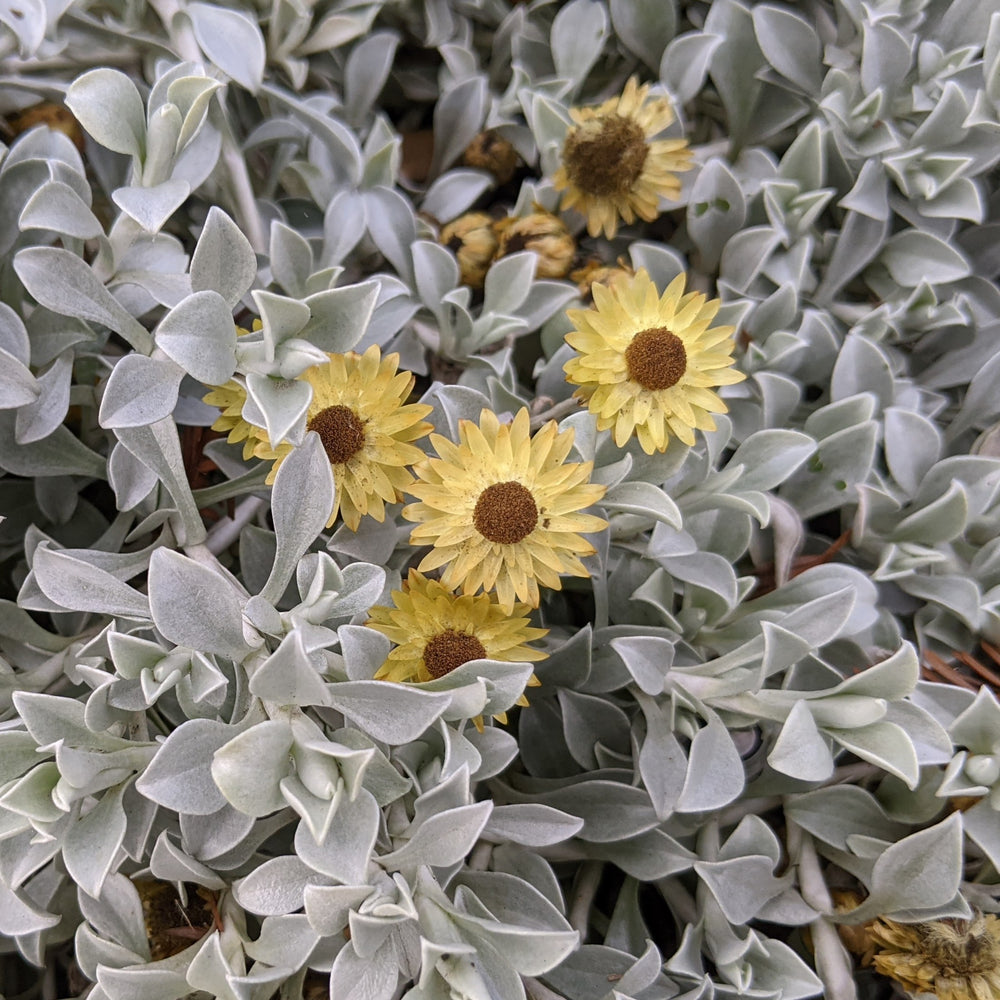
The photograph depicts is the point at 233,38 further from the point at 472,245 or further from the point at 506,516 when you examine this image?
the point at 506,516

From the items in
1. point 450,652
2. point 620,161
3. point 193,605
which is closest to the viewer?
point 193,605

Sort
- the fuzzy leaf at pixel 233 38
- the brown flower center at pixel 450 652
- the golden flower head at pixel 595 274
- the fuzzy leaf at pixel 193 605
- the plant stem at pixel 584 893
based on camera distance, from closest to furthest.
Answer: the fuzzy leaf at pixel 193 605 < the brown flower center at pixel 450 652 < the plant stem at pixel 584 893 < the fuzzy leaf at pixel 233 38 < the golden flower head at pixel 595 274

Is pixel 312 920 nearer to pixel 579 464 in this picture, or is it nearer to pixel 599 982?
pixel 599 982

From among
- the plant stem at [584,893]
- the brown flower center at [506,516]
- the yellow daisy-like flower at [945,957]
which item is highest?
the brown flower center at [506,516]

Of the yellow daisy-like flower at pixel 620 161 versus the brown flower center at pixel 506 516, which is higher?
the yellow daisy-like flower at pixel 620 161

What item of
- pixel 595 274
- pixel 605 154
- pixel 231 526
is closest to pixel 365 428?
pixel 231 526

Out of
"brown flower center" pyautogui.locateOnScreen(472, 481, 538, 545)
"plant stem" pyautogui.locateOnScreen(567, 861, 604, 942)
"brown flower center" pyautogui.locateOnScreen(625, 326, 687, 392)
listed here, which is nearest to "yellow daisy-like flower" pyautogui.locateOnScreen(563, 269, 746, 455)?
"brown flower center" pyautogui.locateOnScreen(625, 326, 687, 392)

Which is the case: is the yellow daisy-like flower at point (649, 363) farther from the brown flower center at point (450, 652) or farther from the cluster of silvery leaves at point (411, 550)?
the brown flower center at point (450, 652)

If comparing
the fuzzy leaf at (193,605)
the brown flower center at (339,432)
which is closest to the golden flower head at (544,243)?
the brown flower center at (339,432)
